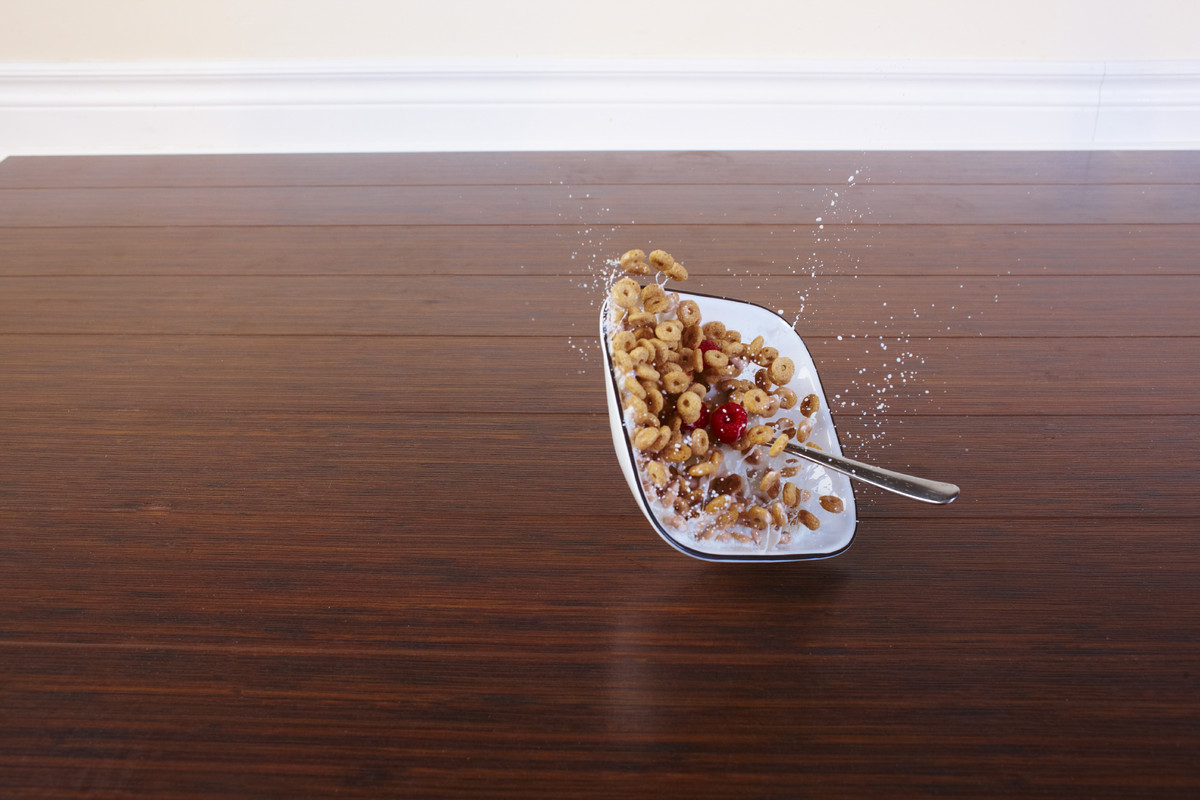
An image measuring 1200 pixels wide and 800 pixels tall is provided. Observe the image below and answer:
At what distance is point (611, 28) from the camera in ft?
5.75

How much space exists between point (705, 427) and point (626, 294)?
100 millimetres

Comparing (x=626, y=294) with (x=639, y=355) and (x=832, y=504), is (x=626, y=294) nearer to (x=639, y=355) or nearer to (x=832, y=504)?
(x=639, y=355)

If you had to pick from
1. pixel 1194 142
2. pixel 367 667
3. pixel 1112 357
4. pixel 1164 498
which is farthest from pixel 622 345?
pixel 1194 142

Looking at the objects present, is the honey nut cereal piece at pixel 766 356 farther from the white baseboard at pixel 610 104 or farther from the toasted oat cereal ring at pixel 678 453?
the white baseboard at pixel 610 104

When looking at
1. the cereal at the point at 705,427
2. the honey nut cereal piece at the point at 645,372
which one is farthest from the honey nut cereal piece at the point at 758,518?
the honey nut cereal piece at the point at 645,372

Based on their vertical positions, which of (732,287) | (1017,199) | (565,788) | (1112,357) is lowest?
(565,788)

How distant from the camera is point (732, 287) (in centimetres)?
97

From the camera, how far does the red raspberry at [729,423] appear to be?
0.60 m

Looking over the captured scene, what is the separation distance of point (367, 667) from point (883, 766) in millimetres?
289

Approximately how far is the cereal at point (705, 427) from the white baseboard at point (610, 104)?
48.5 inches

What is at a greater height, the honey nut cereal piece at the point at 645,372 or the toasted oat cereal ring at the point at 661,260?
the toasted oat cereal ring at the point at 661,260

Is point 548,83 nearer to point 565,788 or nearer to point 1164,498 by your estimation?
point 1164,498

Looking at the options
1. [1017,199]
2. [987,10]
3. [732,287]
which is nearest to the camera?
[732,287]

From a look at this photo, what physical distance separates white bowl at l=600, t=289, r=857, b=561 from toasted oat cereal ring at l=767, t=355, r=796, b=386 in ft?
0.17
